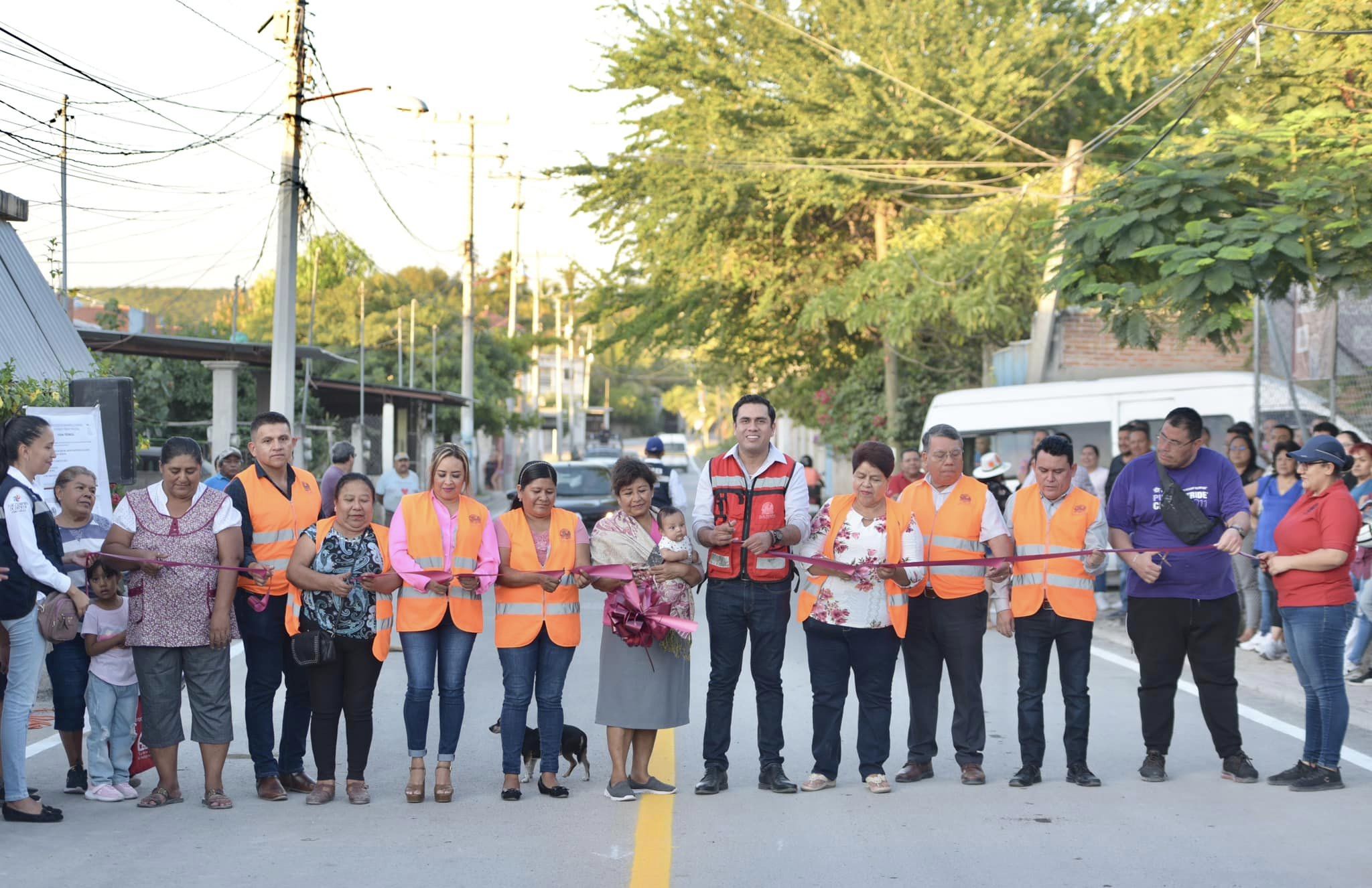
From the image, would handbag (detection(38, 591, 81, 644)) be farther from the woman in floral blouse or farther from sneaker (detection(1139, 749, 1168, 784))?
sneaker (detection(1139, 749, 1168, 784))

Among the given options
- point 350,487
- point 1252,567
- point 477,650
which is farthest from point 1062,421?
point 350,487

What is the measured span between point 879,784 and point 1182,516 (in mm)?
2078

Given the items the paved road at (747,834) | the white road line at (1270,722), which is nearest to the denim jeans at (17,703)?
the paved road at (747,834)

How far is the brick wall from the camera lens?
2459cm

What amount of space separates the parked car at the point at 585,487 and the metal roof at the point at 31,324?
8020 mm

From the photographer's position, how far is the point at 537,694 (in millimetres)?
7234

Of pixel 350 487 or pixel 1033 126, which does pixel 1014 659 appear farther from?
pixel 1033 126

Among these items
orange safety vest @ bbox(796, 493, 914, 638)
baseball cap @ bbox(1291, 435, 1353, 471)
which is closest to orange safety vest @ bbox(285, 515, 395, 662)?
orange safety vest @ bbox(796, 493, 914, 638)

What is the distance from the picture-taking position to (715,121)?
26.8m

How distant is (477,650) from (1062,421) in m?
8.81

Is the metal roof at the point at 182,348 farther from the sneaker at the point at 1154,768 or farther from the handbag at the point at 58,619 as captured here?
the sneaker at the point at 1154,768

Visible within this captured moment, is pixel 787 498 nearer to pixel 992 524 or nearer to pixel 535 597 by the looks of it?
pixel 992 524

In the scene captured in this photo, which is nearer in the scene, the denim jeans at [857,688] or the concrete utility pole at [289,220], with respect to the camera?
the denim jeans at [857,688]

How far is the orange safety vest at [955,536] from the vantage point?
24.3 ft
